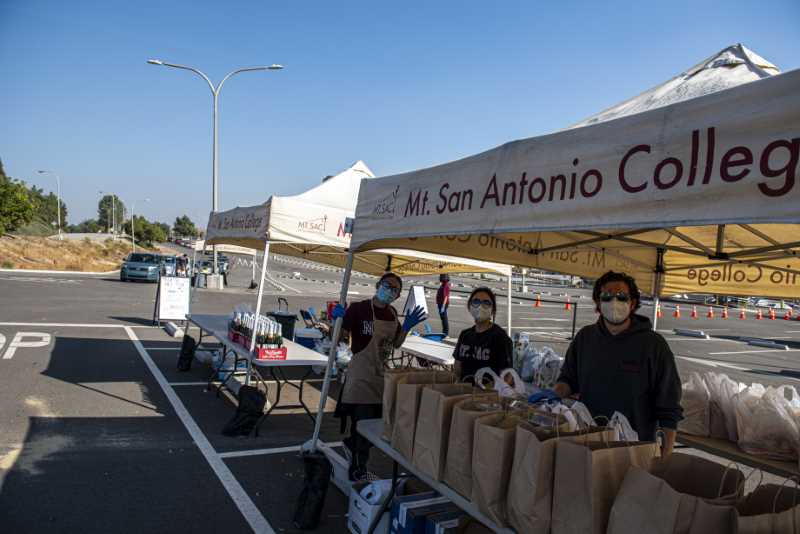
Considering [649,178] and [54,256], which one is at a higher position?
[649,178]

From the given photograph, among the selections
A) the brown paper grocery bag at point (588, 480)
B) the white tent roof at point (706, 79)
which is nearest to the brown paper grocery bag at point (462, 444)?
the brown paper grocery bag at point (588, 480)

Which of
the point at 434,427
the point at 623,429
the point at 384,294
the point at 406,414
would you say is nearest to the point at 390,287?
the point at 384,294

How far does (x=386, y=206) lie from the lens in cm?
386

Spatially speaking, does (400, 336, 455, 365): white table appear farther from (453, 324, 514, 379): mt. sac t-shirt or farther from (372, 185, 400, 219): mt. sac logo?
(372, 185, 400, 219): mt. sac logo

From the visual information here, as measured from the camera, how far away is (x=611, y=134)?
2270 millimetres

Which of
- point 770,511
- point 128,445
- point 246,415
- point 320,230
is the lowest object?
point 128,445

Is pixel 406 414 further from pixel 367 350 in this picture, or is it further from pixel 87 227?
pixel 87 227

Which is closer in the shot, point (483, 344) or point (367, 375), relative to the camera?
point (483, 344)

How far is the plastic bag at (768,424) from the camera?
3.24 metres

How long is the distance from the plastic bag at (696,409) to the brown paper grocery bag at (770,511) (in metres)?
1.91

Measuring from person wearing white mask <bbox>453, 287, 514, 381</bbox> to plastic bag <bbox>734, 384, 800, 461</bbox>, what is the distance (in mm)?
1620

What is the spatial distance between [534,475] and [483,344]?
1.91m

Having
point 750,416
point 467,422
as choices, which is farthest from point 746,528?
point 750,416

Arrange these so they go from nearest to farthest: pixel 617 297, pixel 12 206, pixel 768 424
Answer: pixel 617 297 < pixel 768 424 < pixel 12 206
